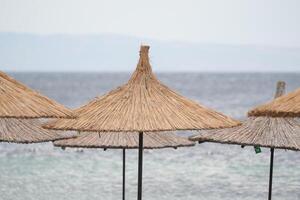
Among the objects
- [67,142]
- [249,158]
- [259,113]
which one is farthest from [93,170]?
[259,113]

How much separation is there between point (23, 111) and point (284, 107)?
257 cm

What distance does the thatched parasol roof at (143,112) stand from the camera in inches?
288

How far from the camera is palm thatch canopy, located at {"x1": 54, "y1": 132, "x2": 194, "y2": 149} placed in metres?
9.77

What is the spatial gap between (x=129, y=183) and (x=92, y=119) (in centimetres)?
1016

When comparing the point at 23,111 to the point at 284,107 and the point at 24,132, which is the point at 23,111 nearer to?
the point at 24,132

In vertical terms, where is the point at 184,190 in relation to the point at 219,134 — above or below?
below

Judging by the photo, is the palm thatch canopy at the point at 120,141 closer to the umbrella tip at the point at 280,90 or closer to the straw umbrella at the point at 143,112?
the umbrella tip at the point at 280,90

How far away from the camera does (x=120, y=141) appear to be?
10000 mm

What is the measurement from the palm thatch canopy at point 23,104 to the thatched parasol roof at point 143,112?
0.84 feet

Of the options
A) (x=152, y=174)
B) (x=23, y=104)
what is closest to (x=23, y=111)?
(x=23, y=104)

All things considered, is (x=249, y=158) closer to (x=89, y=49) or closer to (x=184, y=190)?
(x=184, y=190)

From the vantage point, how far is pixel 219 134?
8820 mm

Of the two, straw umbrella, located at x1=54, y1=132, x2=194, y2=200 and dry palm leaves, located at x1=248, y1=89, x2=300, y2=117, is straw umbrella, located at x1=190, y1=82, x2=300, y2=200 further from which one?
straw umbrella, located at x1=54, y1=132, x2=194, y2=200

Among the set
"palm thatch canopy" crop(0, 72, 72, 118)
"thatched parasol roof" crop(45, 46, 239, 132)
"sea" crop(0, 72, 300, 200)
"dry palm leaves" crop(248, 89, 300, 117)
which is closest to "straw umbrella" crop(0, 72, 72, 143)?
"palm thatch canopy" crop(0, 72, 72, 118)
